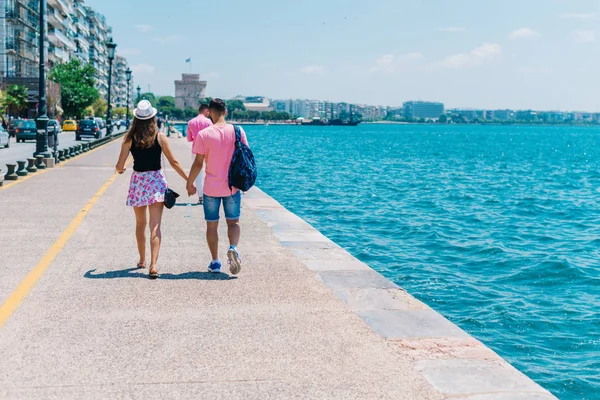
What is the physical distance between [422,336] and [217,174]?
2.94 m

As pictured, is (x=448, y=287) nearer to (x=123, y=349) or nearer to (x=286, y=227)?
(x=286, y=227)

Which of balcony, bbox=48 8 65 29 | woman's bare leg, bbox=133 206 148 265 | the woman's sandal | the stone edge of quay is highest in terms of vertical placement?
balcony, bbox=48 8 65 29

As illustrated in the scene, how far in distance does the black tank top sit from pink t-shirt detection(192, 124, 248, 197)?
0.40 meters

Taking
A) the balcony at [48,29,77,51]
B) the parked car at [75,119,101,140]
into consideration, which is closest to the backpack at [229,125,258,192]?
the parked car at [75,119,101,140]

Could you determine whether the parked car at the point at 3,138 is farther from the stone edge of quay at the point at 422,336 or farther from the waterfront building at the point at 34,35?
the waterfront building at the point at 34,35

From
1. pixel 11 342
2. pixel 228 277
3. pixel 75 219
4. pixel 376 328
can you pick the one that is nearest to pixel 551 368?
pixel 376 328

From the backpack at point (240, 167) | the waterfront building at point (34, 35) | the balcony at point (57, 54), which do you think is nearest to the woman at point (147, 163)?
the backpack at point (240, 167)

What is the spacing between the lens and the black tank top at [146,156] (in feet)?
25.1

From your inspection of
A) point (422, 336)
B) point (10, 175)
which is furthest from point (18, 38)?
point (422, 336)

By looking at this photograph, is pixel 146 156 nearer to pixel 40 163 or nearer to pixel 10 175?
pixel 10 175

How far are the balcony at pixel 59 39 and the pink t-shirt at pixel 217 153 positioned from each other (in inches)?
3818

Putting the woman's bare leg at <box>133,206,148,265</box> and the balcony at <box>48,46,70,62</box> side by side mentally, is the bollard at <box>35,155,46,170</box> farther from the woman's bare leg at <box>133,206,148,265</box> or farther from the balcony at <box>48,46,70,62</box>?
the balcony at <box>48,46,70,62</box>

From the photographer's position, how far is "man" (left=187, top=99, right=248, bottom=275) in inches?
298

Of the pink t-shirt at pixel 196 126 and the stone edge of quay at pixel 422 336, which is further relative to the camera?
the pink t-shirt at pixel 196 126
